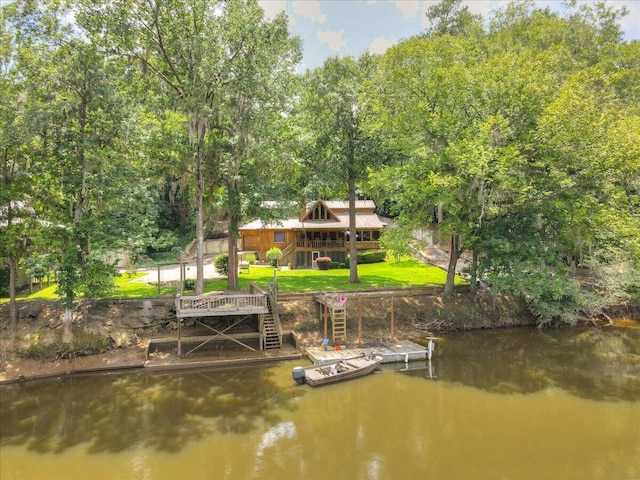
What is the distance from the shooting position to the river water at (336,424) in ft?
33.8

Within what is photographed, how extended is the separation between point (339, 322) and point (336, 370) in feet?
14.7

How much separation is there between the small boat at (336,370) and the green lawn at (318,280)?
6.96 metres

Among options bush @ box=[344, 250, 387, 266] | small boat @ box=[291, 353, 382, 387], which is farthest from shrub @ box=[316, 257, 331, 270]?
small boat @ box=[291, 353, 382, 387]

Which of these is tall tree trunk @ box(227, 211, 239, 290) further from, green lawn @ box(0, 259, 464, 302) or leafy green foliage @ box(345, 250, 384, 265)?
leafy green foliage @ box(345, 250, 384, 265)

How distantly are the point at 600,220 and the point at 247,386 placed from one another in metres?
19.5

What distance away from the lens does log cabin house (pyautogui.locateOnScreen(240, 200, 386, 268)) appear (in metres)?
34.8

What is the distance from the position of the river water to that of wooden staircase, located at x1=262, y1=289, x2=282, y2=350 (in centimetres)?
190

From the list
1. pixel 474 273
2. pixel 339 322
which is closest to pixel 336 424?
pixel 339 322

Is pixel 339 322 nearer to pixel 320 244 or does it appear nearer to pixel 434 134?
pixel 434 134

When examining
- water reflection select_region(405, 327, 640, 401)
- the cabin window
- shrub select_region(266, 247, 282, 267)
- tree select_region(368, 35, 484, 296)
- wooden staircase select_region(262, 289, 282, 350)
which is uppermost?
tree select_region(368, 35, 484, 296)

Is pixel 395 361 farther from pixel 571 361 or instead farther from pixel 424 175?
pixel 424 175

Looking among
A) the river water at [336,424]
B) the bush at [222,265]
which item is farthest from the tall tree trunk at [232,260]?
the river water at [336,424]

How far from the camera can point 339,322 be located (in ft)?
67.4

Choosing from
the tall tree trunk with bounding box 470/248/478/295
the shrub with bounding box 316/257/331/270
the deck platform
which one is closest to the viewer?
the deck platform
